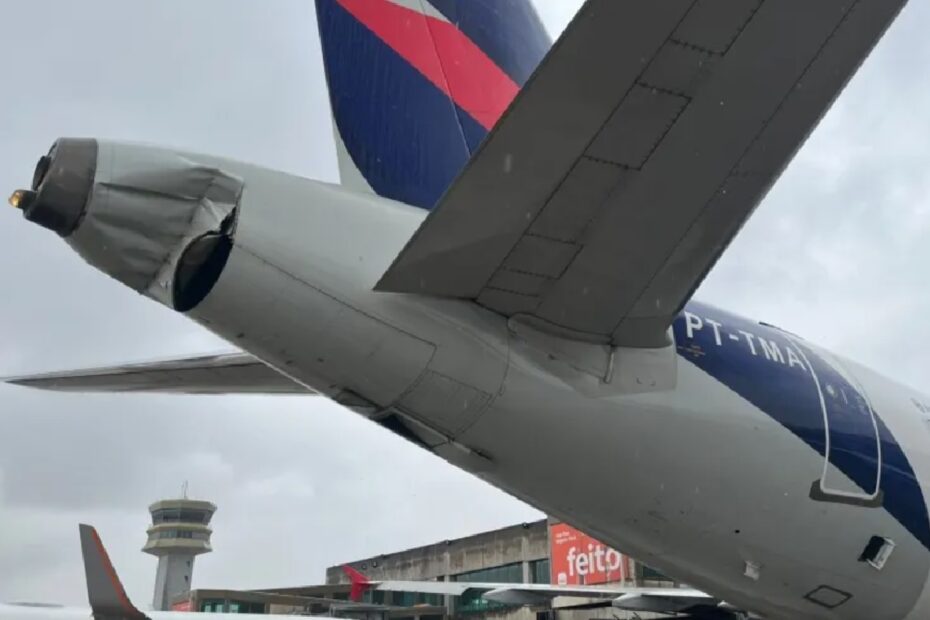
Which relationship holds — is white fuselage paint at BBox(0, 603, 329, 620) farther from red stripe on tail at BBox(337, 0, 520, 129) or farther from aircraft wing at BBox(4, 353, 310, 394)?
red stripe on tail at BBox(337, 0, 520, 129)

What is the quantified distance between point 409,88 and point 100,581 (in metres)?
11.3

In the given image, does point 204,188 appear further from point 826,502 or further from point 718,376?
point 826,502

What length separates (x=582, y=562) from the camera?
104ft

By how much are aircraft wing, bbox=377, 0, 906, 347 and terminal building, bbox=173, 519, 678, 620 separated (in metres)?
20.7

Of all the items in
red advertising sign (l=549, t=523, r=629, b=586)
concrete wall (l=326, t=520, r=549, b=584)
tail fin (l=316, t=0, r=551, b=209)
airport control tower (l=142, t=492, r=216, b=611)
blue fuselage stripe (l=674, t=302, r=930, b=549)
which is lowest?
blue fuselage stripe (l=674, t=302, r=930, b=549)

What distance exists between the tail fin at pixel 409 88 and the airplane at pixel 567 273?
16 mm

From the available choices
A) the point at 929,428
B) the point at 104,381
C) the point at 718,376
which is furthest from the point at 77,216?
the point at 929,428

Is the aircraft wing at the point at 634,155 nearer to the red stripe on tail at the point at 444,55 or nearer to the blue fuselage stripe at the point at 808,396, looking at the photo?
the blue fuselage stripe at the point at 808,396

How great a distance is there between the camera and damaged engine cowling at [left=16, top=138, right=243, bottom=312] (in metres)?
3.23

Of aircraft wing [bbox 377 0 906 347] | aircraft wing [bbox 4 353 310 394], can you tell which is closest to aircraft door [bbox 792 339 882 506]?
aircraft wing [bbox 377 0 906 347]

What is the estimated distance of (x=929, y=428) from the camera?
5.92 m

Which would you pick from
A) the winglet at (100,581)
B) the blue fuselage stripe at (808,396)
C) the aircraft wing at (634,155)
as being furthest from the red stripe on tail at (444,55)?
→ the winglet at (100,581)

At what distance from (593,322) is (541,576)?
109ft

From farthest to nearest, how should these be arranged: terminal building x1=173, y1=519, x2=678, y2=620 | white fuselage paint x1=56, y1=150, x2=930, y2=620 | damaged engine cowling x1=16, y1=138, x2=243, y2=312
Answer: terminal building x1=173, y1=519, x2=678, y2=620
white fuselage paint x1=56, y1=150, x2=930, y2=620
damaged engine cowling x1=16, y1=138, x2=243, y2=312
